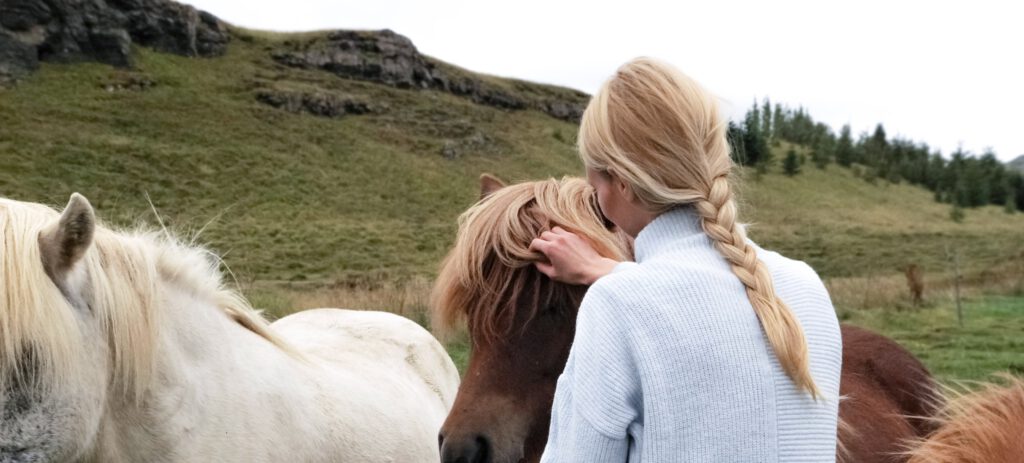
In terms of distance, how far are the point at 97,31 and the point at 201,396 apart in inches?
1903

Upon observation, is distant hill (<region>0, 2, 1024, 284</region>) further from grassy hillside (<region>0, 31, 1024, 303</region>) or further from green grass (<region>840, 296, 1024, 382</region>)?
green grass (<region>840, 296, 1024, 382</region>)

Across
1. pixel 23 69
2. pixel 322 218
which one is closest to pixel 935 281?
pixel 322 218

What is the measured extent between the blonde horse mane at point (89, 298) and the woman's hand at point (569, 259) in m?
1.02

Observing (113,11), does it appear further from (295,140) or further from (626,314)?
(626,314)

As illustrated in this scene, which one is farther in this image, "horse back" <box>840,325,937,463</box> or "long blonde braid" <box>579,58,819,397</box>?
"horse back" <box>840,325,937,463</box>

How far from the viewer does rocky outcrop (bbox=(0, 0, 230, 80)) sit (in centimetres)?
3972

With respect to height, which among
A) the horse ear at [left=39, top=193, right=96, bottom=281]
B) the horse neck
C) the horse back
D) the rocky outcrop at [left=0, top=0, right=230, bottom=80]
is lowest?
the rocky outcrop at [left=0, top=0, right=230, bottom=80]

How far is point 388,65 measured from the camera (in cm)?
5744

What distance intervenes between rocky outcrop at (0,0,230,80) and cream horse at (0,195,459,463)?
4340 cm

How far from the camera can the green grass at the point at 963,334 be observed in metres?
8.65

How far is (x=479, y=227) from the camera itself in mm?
2045

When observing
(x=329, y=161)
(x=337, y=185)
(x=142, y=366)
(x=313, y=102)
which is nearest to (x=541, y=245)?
(x=142, y=366)

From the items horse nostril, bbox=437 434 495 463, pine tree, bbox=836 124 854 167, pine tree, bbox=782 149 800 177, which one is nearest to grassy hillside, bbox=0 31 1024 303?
pine tree, bbox=782 149 800 177

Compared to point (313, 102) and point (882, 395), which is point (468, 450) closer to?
point (882, 395)
